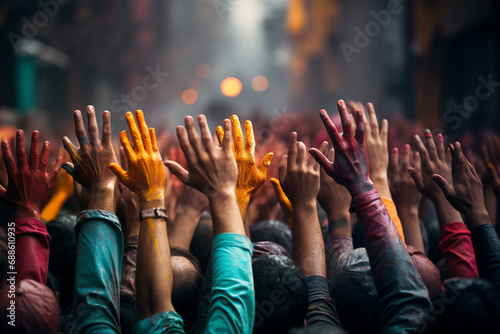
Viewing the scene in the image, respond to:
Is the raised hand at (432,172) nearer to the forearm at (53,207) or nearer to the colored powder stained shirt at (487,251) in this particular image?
the colored powder stained shirt at (487,251)

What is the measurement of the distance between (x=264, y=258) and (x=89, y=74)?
20.4 m

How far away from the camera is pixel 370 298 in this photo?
1.74 metres

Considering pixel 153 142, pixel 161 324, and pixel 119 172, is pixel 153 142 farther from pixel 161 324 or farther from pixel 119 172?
pixel 161 324

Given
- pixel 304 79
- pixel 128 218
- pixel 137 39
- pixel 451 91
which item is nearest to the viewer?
pixel 128 218

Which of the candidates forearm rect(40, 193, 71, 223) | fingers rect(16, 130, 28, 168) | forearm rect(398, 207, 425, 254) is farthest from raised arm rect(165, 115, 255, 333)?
forearm rect(40, 193, 71, 223)

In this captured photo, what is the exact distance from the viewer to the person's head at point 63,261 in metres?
2.09

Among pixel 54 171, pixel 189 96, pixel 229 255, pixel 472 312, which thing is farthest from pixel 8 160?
pixel 189 96

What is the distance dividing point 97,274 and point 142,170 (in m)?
0.45

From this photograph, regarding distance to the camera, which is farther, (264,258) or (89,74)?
(89,74)

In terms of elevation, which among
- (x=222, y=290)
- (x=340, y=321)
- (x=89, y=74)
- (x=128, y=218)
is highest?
(x=89, y=74)

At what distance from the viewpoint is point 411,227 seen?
96.0 inches

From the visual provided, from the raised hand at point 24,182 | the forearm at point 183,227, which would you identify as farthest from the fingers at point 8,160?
the forearm at point 183,227

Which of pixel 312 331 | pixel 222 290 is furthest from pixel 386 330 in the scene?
pixel 222 290

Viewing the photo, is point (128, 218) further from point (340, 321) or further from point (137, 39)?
point (137, 39)
